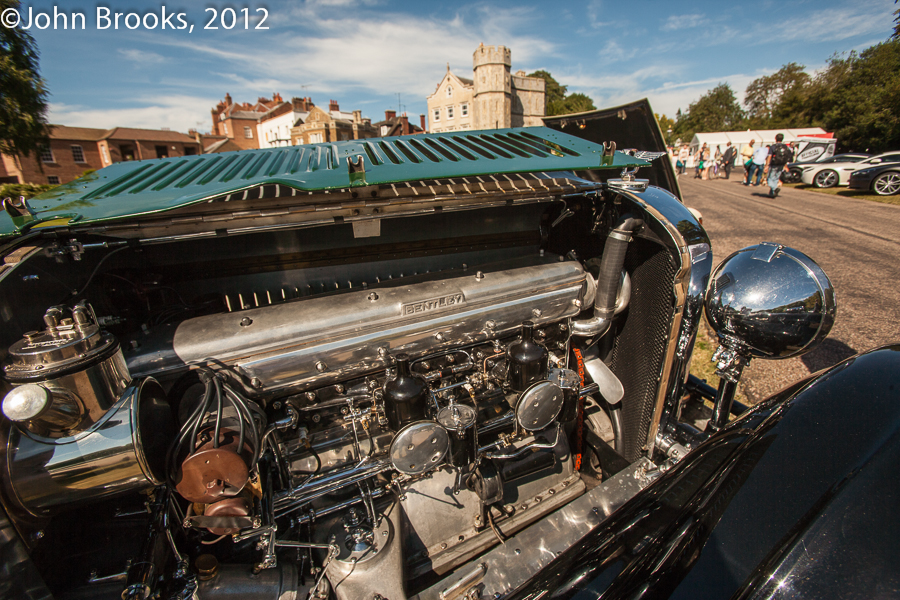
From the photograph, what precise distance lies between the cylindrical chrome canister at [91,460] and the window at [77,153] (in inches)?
1883

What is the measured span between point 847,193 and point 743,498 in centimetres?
1719

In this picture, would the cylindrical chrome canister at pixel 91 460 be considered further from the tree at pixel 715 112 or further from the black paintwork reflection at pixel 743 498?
the tree at pixel 715 112

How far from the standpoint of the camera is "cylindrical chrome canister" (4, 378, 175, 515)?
120 centimetres

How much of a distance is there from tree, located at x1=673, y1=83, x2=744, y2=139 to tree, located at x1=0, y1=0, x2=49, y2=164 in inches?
2605

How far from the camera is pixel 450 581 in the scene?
1643 millimetres

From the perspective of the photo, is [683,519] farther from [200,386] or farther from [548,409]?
[200,386]

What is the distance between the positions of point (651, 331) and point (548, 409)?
33.6 inches

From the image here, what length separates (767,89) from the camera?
5034 centimetres

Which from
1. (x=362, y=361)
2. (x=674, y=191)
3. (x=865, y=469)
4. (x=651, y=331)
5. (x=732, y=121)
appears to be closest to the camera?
(x=865, y=469)

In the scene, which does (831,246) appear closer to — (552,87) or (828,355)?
(828,355)

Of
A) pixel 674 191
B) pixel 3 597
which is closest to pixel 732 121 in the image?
pixel 674 191

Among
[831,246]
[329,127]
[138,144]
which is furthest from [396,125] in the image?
[831,246]

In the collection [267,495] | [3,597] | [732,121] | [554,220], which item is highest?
[732,121]

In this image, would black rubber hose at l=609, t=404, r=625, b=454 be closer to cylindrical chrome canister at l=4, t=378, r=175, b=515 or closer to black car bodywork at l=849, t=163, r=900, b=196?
cylindrical chrome canister at l=4, t=378, r=175, b=515
